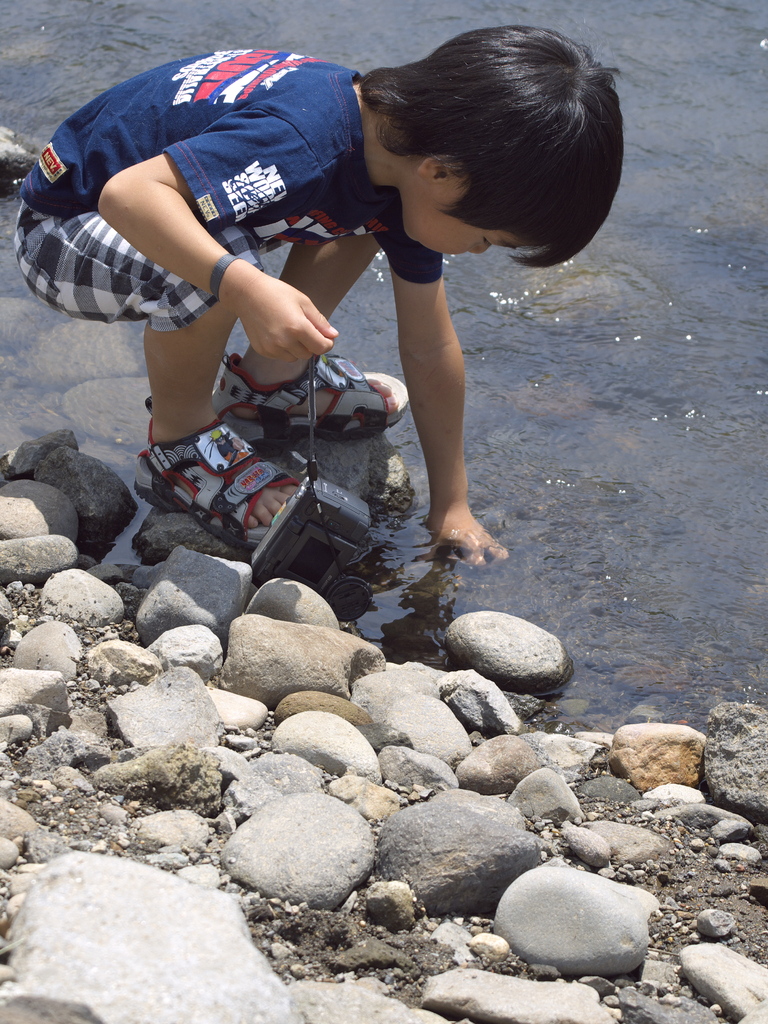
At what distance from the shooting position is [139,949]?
1117mm

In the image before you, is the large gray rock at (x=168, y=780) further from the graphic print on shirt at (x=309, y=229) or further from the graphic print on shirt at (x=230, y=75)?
the graphic print on shirt at (x=230, y=75)

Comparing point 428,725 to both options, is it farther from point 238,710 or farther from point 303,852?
point 303,852

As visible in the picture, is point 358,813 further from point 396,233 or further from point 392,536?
point 396,233

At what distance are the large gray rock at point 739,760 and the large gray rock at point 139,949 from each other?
4.26ft

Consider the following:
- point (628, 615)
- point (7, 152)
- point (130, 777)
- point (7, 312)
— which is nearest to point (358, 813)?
point (130, 777)

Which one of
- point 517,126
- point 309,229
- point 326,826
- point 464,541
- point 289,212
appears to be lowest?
point 464,541

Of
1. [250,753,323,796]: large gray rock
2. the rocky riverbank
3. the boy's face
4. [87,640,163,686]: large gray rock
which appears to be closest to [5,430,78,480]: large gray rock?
the rocky riverbank

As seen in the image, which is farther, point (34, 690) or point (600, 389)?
point (600, 389)

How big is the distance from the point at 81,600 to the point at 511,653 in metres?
1.09

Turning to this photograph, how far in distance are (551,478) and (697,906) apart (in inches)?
71.5

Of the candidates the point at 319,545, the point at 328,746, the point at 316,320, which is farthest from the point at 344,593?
the point at 316,320

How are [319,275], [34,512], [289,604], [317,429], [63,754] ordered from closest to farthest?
[63,754]
[289,604]
[34,512]
[319,275]
[317,429]

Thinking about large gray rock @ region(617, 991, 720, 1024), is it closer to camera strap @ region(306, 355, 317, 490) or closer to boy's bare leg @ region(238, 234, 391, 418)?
camera strap @ region(306, 355, 317, 490)

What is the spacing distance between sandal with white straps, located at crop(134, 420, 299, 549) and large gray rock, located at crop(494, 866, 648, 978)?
54.9 inches
